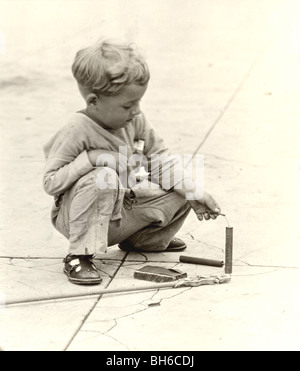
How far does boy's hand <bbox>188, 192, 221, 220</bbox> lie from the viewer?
4.26 metres

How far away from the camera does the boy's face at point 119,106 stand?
158 inches

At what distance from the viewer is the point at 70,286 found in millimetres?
4055

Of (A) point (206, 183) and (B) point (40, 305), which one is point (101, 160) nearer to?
(B) point (40, 305)

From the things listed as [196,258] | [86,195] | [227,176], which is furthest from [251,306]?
[227,176]

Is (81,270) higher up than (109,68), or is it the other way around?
(109,68)

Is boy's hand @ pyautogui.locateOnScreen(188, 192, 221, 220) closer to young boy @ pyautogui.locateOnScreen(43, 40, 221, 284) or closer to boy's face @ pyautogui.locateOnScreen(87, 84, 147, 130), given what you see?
young boy @ pyautogui.locateOnScreen(43, 40, 221, 284)

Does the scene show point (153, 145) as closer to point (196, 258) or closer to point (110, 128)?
point (110, 128)

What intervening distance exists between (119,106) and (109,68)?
0.17 metres

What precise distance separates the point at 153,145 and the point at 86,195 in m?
0.50

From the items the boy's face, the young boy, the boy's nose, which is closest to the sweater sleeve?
the young boy

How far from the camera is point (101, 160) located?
4.09 m

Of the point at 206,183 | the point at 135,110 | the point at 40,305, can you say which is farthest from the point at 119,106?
the point at 206,183

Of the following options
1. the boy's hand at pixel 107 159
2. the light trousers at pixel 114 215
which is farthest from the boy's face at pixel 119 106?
the light trousers at pixel 114 215

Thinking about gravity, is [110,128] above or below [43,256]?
above
